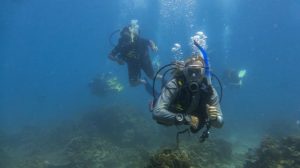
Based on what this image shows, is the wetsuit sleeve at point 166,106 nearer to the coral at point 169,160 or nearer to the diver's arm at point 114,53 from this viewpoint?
the coral at point 169,160

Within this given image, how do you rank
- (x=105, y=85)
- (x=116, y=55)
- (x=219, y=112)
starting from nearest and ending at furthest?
(x=219, y=112) < (x=116, y=55) < (x=105, y=85)

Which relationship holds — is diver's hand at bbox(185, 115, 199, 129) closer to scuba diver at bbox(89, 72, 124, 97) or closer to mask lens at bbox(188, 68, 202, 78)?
mask lens at bbox(188, 68, 202, 78)

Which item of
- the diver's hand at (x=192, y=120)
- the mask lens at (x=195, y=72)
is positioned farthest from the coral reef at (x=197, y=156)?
the mask lens at (x=195, y=72)

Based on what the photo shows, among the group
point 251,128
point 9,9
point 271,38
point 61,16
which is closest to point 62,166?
point 251,128

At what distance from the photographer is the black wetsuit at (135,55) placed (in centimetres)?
1321

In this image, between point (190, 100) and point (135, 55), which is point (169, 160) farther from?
point (135, 55)

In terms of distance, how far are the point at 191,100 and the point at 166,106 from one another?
431 millimetres

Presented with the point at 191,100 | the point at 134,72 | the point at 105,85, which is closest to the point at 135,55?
the point at 134,72

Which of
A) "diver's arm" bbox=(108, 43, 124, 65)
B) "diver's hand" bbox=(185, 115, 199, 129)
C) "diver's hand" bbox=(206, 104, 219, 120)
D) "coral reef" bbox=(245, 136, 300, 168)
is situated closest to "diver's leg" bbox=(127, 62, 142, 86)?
"diver's arm" bbox=(108, 43, 124, 65)

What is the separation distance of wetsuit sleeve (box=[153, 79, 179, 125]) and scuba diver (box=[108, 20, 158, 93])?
7138 millimetres

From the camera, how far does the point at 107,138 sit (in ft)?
57.4

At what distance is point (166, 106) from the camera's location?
19.5 ft

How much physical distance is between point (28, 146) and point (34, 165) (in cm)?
660

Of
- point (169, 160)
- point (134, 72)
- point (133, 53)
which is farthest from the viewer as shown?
point (134, 72)
